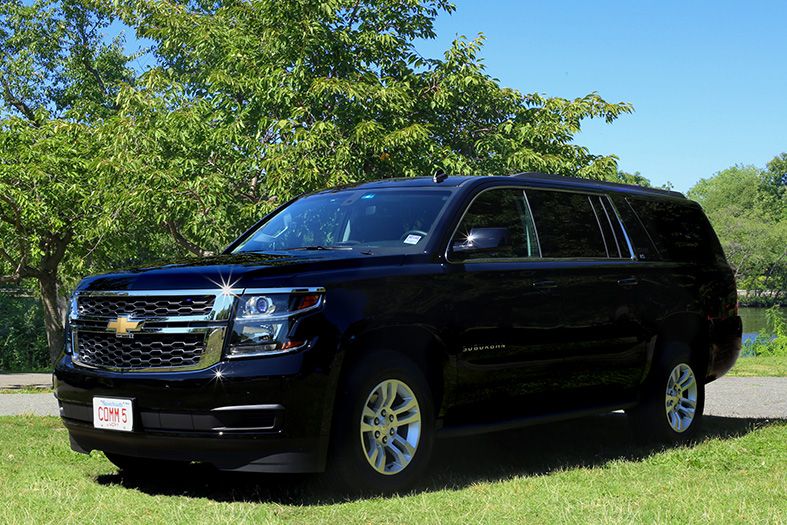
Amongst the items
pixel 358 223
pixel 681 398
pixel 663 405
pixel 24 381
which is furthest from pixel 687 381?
pixel 24 381

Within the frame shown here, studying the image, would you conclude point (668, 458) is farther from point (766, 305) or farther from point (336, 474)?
point (766, 305)

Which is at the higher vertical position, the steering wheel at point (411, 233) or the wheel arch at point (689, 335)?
the steering wheel at point (411, 233)

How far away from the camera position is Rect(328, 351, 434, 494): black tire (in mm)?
6070

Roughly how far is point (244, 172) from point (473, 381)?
13.4 metres

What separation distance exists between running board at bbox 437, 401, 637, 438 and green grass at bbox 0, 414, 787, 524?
0.31 metres

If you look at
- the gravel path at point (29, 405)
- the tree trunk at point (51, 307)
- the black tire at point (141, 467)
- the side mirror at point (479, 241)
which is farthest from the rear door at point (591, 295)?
the tree trunk at point (51, 307)

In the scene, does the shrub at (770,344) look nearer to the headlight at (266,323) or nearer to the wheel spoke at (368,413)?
the wheel spoke at (368,413)

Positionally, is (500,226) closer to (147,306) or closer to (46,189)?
(147,306)

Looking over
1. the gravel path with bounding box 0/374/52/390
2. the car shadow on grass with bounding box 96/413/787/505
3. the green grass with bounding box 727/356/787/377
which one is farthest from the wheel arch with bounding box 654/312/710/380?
the gravel path with bounding box 0/374/52/390

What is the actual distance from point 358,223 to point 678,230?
10.8 feet

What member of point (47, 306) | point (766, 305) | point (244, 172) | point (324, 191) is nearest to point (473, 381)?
point (324, 191)

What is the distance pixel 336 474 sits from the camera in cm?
611

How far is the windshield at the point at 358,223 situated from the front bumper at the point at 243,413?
1311 mm

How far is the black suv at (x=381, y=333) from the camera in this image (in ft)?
19.4
